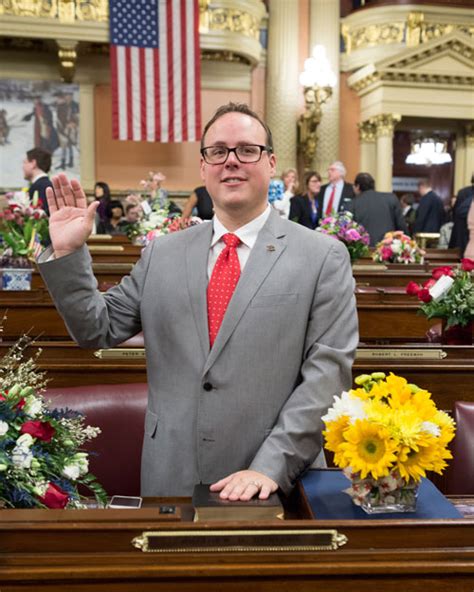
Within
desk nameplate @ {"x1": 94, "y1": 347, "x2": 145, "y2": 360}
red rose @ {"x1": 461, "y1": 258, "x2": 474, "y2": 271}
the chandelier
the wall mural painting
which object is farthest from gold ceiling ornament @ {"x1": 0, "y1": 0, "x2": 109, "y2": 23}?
desk nameplate @ {"x1": 94, "y1": 347, "x2": 145, "y2": 360}

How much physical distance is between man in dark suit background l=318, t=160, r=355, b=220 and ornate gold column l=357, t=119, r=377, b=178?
4.48 metres

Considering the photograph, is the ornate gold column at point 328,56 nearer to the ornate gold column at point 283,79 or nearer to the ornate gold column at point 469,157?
the ornate gold column at point 283,79

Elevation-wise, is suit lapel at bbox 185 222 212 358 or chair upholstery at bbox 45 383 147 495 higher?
suit lapel at bbox 185 222 212 358

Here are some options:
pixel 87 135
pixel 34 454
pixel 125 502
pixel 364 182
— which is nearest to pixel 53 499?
pixel 34 454

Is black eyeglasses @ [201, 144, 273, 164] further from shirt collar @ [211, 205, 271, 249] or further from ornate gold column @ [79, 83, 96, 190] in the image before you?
ornate gold column @ [79, 83, 96, 190]

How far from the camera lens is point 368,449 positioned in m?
1.25

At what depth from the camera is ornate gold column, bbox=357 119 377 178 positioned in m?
12.4

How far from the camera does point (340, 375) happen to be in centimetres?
161

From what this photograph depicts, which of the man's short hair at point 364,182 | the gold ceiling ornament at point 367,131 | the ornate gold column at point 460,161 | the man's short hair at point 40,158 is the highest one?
the gold ceiling ornament at point 367,131

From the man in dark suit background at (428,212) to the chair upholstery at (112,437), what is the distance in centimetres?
796

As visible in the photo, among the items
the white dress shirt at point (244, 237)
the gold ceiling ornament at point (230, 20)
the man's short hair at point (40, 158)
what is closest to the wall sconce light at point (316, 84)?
the gold ceiling ornament at point (230, 20)

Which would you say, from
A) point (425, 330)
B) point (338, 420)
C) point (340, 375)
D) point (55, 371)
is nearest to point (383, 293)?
point (425, 330)

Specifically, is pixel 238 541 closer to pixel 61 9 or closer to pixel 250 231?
pixel 250 231

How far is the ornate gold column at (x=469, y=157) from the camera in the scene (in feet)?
41.5
